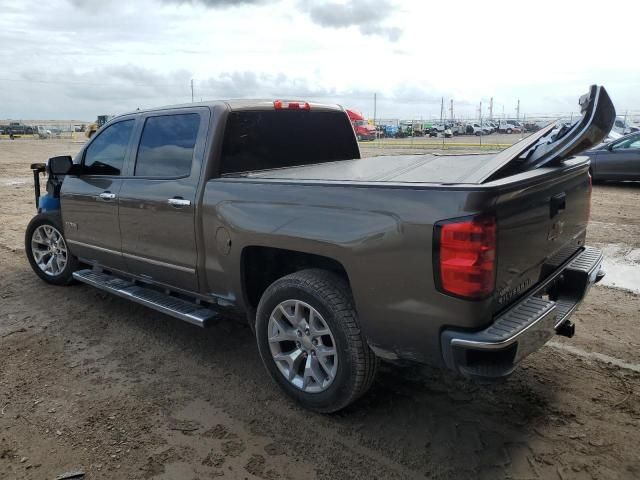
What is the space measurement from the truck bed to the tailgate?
29cm

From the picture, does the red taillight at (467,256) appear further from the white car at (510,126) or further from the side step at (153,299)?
the white car at (510,126)

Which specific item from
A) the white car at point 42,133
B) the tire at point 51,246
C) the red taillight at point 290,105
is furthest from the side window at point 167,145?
the white car at point 42,133

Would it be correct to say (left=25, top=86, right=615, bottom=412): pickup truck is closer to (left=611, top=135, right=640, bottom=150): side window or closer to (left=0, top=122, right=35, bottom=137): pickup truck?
(left=611, top=135, right=640, bottom=150): side window

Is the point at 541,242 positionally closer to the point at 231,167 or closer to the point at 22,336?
the point at 231,167

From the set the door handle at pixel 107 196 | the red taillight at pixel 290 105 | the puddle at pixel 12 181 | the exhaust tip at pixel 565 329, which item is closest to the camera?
the exhaust tip at pixel 565 329

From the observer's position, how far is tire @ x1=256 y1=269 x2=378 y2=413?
303 centimetres

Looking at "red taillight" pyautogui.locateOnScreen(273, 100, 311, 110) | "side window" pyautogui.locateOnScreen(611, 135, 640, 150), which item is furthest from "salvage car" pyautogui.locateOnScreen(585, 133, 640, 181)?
"red taillight" pyautogui.locateOnScreen(273, 100, 311, 110)

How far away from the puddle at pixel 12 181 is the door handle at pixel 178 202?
491 inches

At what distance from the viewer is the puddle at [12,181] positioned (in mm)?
14398

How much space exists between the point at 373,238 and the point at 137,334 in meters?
2.65

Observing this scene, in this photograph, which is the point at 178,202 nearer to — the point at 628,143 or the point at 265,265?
the point at 265,265

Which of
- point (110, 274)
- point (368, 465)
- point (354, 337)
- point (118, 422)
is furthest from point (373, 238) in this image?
point (110, 274)

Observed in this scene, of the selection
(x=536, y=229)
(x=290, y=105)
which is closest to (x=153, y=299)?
Answer: (x=290, y=105)

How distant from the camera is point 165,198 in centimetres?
400
